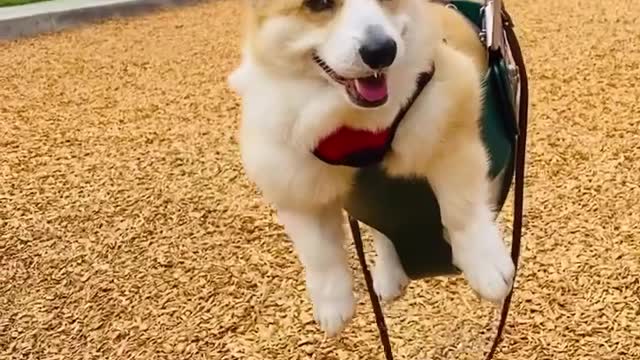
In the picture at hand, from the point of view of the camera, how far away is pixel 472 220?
4.51 ft

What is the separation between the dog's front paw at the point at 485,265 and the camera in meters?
1.38

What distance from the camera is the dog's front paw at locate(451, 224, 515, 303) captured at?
1.38 meters

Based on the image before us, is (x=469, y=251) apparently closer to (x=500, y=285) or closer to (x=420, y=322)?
(x=500, y=285)

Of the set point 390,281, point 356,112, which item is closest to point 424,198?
point 356,112

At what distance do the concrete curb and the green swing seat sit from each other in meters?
4.21

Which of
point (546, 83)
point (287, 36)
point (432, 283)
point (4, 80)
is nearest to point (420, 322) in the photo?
point (432, 283)

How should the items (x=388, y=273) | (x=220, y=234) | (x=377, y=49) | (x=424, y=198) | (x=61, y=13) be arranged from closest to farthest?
(x=377, y=49), (x=424, y=198), (x=388, y=273), (x=220, y=234), (x=61, y=13)

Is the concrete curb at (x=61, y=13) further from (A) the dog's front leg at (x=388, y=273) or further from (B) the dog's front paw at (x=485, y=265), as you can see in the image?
(B) the dog's front paw at (x=485, y=265)

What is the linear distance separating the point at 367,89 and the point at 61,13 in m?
4.50

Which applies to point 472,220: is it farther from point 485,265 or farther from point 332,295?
point 332,295

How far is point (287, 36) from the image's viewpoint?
1.21 m

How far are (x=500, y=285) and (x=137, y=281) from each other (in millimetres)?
1539

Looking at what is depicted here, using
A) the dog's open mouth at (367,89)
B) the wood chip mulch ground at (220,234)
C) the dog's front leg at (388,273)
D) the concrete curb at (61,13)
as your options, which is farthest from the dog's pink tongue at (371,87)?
the concrete curb at (61,13)

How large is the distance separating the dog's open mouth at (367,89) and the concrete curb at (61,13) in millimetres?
4452
